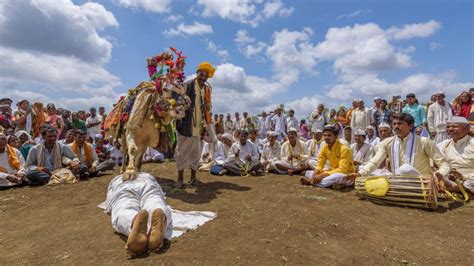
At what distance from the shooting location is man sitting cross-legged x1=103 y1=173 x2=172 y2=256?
3100 mm

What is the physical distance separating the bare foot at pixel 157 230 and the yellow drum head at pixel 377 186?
343cm

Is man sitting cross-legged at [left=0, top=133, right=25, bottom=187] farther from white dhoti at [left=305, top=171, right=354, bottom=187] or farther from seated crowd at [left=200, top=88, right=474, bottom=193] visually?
white dhoti at [left=305, top=171, right=354, bottom=187]

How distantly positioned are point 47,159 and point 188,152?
3.54 m

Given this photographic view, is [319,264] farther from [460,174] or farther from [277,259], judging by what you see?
[460,174]

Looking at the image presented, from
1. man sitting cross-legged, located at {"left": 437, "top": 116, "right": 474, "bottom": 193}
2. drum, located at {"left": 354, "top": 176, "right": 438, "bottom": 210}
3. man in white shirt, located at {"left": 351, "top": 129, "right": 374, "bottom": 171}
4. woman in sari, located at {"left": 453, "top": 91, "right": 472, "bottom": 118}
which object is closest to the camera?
drum, located at {"left": 354, "top": 176, "right": 438, "bottom": 210}

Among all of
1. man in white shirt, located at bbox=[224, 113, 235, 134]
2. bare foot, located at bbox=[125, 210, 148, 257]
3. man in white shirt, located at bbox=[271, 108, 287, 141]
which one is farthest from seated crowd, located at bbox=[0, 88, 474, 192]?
man in white shirt, located at bbox=[224, 113, 235, 134]

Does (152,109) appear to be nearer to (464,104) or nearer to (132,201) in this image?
(132,201)

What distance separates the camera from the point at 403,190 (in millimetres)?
4934

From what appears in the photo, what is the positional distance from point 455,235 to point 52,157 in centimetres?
771

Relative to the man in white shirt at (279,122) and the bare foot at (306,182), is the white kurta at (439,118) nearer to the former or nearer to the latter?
the bare foot at (306,182)

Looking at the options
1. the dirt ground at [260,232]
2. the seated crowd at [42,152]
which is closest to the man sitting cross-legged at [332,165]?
the dirt ground at [260,232]

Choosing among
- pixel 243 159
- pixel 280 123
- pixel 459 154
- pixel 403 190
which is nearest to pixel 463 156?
pixel 459 154

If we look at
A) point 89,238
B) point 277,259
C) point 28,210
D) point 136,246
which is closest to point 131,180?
point 89,238

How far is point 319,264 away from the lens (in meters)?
2.95
